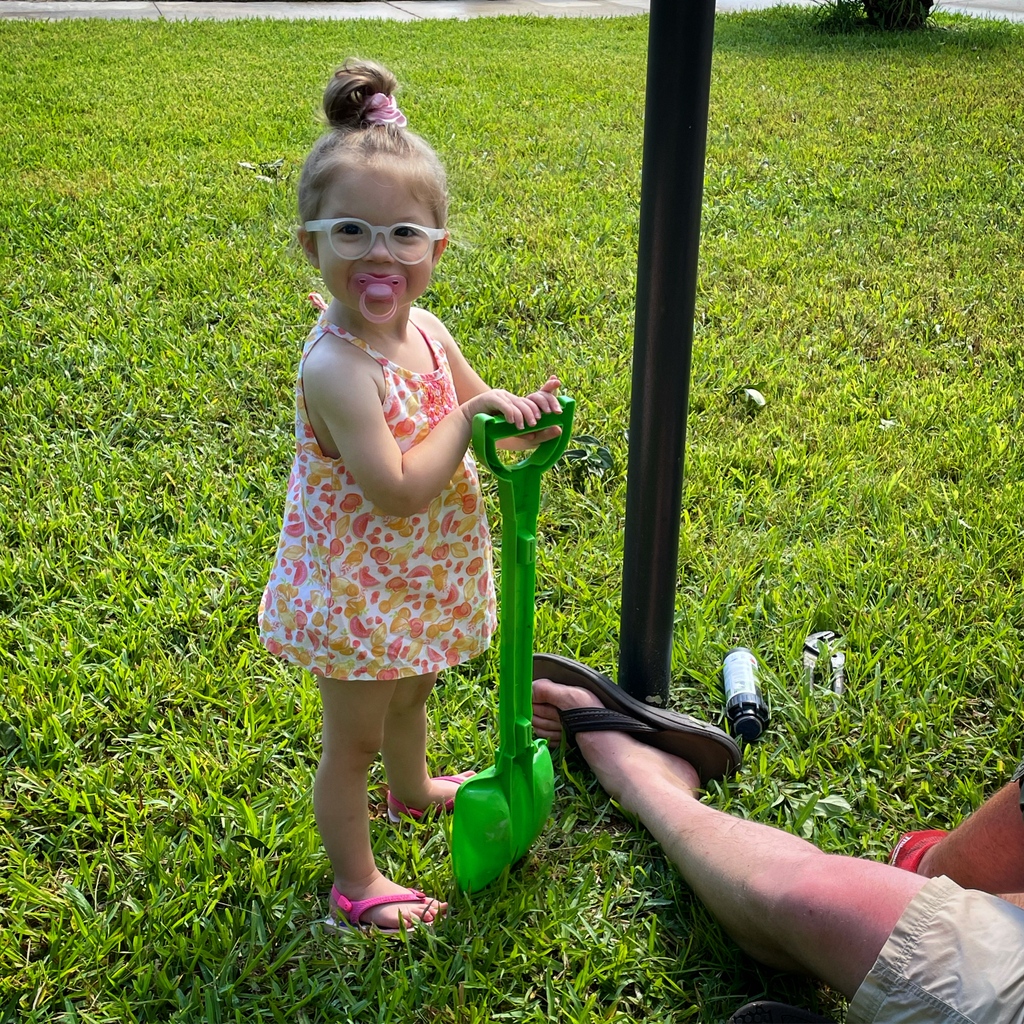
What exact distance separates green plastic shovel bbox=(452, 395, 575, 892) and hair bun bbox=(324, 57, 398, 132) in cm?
45

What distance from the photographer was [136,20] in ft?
30.3

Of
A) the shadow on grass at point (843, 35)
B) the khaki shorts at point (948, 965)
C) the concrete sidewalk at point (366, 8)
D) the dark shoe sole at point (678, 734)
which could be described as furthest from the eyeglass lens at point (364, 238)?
the concrete sidewalk at point (366, 8)

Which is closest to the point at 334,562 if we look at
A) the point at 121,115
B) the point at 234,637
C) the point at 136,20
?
the point at 234,637

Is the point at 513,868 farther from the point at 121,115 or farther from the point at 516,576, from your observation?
the point at 121,115

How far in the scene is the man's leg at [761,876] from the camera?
1.40 meters

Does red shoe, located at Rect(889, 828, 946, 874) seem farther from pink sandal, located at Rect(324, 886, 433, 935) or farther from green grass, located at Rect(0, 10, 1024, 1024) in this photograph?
pink sandal, located at Rect(324, 886, 433, 935)

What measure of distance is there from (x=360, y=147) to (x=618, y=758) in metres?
1.08

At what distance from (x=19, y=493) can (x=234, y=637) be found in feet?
2.63

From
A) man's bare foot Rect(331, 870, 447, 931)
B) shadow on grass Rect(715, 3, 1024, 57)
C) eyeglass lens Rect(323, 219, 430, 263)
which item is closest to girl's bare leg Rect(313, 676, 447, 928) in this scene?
man's bare foot Rect(331, 870, 447, 931)

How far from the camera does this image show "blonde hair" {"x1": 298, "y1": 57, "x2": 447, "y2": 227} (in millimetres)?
1416

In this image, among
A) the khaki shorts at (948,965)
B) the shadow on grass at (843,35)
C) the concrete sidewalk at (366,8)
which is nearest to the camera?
the khaki shorts at (948,965)

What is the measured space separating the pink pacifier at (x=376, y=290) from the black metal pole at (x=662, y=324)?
43 cm

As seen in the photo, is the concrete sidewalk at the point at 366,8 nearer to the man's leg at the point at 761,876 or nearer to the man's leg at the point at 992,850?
the man's leg at the point at 761,876

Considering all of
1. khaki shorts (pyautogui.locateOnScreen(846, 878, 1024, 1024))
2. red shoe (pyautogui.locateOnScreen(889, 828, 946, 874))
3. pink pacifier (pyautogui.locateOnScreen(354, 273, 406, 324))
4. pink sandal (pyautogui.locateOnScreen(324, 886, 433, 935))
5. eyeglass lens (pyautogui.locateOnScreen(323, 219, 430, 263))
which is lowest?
pink sandal (pyautogui.locateOnScreen(324, 886, 433, 935))
